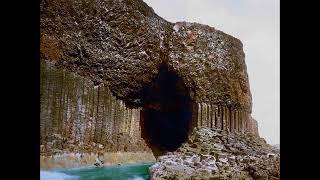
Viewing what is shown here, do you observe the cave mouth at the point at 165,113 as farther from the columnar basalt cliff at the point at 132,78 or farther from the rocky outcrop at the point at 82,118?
the rocky outcrop at the point at 82,118

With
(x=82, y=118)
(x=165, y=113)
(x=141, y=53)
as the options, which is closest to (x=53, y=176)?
(x=82, y=118)

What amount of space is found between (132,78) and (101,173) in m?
1.27

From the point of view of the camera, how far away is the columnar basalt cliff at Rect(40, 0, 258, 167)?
4621 mm

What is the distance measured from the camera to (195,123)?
461 cm

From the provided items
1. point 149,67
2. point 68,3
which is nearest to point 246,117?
point 149,67

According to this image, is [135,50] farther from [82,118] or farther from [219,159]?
[219,159]

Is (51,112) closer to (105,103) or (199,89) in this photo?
(105,103)

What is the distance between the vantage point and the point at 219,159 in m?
4.21

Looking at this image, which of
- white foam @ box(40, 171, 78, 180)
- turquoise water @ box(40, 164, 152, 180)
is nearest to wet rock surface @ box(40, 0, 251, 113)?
turquoise water @ box(40, 164, 152, 180)

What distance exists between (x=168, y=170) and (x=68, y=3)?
2.16 m

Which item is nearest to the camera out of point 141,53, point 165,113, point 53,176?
point 53,176

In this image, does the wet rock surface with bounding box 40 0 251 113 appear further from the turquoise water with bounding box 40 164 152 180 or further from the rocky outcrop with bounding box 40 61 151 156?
the turquoise water with bounding box 40 164 152 180

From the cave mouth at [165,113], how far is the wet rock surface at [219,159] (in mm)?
148

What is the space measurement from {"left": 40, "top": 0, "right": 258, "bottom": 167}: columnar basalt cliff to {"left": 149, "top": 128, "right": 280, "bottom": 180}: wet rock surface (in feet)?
0.47
